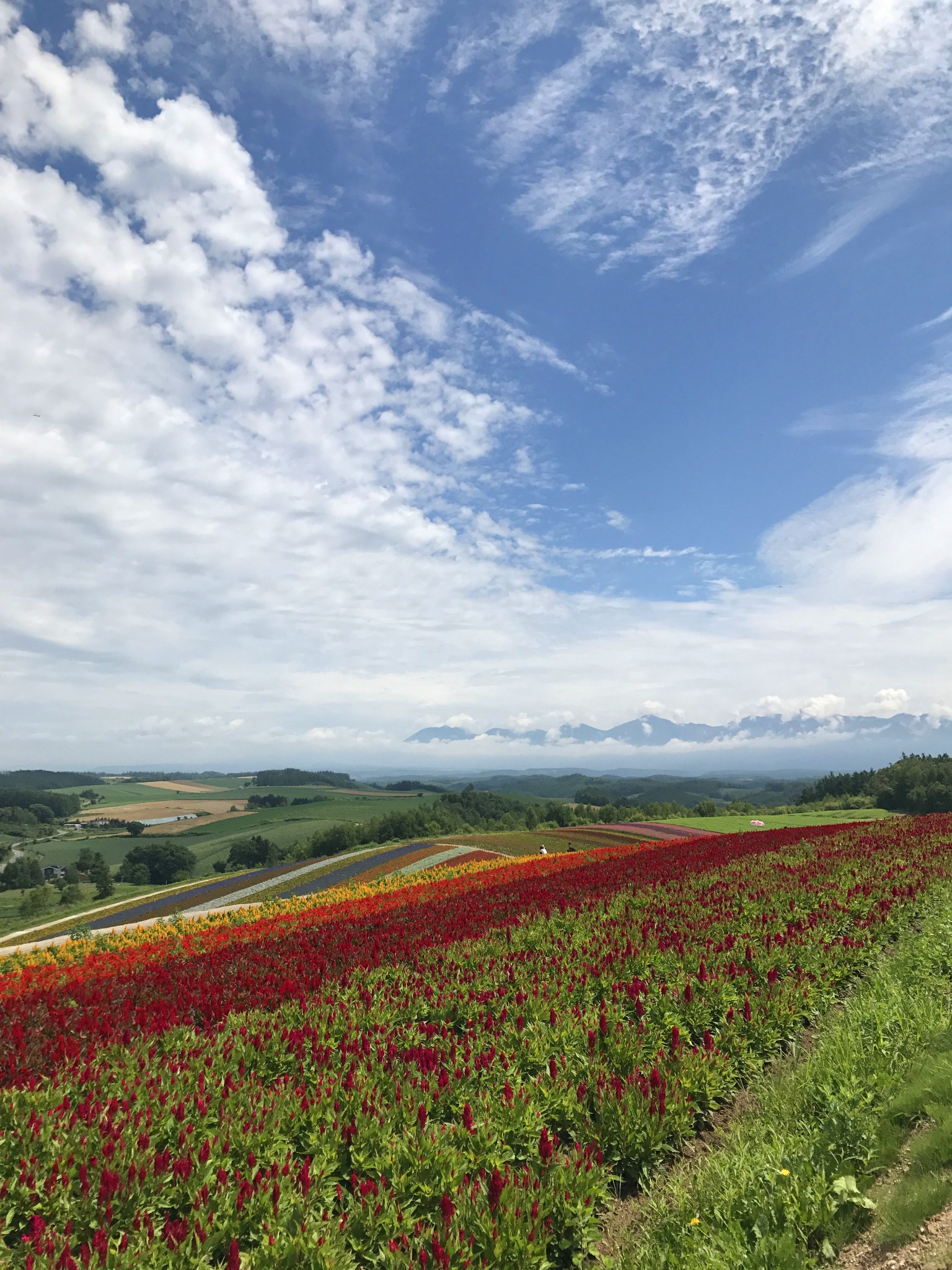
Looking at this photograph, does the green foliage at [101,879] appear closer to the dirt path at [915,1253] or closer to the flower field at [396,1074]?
the flower field at [396,1074]

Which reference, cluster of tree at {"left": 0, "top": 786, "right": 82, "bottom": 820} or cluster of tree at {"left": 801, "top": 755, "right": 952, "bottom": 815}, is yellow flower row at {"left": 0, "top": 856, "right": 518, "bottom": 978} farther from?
cluster of tree at {"left": 0, "top": 786, "right": 82, "bottom": 820}

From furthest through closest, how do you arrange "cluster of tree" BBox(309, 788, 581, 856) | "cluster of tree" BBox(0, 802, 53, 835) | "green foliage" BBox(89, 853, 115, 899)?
"cluster of tree" BBox(0, 802, 53, 835) → "cluster of tree" BBox(309, 788, 581, 856) → "green foliage" BBox(89, 853, 115, 899)

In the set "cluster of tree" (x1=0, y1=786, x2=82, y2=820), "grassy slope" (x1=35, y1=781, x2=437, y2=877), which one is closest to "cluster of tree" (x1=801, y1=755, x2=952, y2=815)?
"grassy slope" (x1=35, y1=781, x2=437, y2=877)

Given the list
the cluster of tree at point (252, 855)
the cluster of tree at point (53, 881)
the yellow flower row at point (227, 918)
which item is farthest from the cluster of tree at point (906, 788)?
the cluster of tree at point (53, 881)

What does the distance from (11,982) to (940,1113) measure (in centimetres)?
1348

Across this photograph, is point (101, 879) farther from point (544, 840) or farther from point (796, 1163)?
point (796, 1163)

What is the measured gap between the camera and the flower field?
401 centimetres

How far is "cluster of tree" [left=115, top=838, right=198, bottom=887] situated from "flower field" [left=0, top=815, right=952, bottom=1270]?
7023cm

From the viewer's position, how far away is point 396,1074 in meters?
5.80

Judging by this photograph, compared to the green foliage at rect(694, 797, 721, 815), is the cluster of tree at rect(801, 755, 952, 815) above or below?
above

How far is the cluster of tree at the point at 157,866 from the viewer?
7262cm

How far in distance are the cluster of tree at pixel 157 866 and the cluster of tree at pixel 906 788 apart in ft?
250

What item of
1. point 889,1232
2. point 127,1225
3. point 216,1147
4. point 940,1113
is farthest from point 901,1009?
point 127,1225

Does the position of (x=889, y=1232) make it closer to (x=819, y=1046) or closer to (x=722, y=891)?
(x=819, y=1046)
